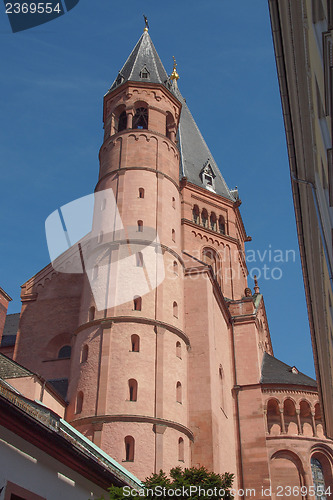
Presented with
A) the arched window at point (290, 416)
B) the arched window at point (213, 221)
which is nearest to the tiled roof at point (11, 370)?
the arched window at point (290, 416)

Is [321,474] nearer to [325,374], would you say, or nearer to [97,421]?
[325,374]

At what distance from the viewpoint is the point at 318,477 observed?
35000mm

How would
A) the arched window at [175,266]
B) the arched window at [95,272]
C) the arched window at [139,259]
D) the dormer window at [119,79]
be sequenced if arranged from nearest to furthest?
the arched window at [139,259] → the arched window at [95,272] → the arched window at [175,266] → the dormer window at [119,79]

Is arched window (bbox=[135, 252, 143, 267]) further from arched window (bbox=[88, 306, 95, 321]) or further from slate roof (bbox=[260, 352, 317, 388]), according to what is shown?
slate roof (bbox=[260, 352, 317, 388])

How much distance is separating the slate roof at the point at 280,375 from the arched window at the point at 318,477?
4.44 meters

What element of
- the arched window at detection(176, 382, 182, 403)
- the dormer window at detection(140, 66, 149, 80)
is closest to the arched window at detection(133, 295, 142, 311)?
the arched window at detection(176, 382, 182, 403)

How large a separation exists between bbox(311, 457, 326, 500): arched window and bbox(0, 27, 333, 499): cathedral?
73mm

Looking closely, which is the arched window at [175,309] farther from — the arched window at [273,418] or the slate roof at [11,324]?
the slate roof at [11,324]

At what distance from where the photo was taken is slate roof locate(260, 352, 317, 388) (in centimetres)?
3719

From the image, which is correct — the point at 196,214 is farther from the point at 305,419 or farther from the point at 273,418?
the point at 305,419

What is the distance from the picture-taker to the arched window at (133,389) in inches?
1070

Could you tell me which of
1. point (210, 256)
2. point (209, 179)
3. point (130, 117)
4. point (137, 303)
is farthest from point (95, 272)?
point (209, 179)

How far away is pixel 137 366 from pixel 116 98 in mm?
18550

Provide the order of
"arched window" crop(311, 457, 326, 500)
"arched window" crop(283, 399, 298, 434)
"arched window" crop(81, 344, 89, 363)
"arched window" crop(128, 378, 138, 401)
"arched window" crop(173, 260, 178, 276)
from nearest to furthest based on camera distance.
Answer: "arched window" crop(128, 378, 138, 401)
"arched window" crop(81, 344, 89, 363)
"arched window" crop(173, 260, 178, 276)
"arched window" crop(311, 457, 326, 500)
"arched window" crop(283, 399, 298, 434)
